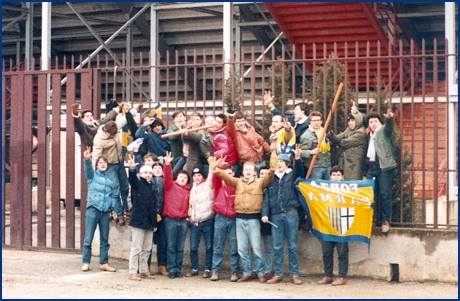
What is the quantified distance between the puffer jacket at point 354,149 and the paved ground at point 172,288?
4.49ft

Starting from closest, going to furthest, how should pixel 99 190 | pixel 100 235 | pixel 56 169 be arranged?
pixel 99 190 < pixel 100 235 < pixel 56 169

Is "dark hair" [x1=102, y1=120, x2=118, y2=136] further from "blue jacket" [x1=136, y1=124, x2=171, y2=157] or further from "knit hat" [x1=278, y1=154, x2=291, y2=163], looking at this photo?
"knit hat" [x1=278, y1=154, x2=291, y2=163]

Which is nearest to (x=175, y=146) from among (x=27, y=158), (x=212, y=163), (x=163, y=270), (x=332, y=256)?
(x=212, y=163)

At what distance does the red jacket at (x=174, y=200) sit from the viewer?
1090 centimetres

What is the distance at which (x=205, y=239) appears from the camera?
11.0m

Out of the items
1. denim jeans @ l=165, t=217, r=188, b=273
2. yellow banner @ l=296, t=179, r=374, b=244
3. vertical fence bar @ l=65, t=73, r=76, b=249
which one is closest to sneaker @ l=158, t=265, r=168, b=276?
denim jeans @ l=165, t=217, r=188, b=273

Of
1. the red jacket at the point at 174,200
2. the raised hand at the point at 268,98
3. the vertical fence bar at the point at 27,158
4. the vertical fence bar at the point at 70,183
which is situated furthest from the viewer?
the vertical fence bar at the point at 27,158

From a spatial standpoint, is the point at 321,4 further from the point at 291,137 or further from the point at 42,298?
the point at 42,298

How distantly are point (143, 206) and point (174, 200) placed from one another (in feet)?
1.42

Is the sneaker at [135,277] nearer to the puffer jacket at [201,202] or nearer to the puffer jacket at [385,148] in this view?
the puffer jacket at [201,202]

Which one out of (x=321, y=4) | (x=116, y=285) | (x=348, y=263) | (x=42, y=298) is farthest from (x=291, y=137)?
(x=321, y=4)

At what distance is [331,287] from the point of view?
10.3 metres

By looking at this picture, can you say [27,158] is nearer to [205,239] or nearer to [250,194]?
[205,239]

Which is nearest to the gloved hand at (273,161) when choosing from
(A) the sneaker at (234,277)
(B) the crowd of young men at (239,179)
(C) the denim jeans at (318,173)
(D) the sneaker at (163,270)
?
(B) the crowd of young men at (239,179)
